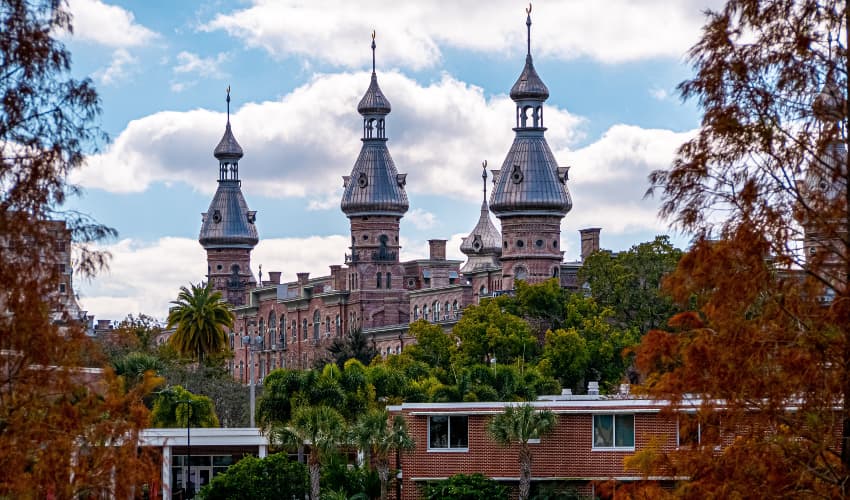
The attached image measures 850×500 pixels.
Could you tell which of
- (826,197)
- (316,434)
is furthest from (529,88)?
(826,197)

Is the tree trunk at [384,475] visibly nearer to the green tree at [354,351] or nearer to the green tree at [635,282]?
the green tree at [635,282]

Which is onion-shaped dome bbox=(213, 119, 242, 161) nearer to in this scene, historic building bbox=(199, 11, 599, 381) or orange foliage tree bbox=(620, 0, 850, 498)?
historic building bbox=(199, 11, 599, 381)

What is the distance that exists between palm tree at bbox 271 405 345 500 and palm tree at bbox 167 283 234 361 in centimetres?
4541

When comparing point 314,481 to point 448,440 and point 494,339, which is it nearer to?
point 448,440

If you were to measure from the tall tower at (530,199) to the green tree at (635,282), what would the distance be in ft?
49.2

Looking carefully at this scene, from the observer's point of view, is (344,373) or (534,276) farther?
(534,276)

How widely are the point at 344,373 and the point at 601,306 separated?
1392 inches

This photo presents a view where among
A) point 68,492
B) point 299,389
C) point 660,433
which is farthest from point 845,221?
point 299,389

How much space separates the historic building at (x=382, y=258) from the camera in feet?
418

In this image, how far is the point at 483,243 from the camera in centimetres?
16062

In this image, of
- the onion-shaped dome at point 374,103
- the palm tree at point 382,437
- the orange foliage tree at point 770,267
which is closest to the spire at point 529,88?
the onion-shaped dome at point 374,103

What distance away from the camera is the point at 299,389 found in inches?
2788

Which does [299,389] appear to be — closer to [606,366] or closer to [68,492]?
[606,366]

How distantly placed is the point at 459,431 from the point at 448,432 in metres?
0.33
